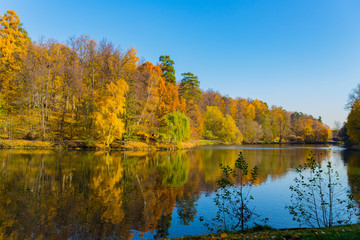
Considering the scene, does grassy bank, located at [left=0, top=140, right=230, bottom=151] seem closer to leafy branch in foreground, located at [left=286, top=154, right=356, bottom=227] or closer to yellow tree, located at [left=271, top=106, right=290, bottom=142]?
leafy branch in foreground, located at [left=286, top=154, right=356, bottom=227]

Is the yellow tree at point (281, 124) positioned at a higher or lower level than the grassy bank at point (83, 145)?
higher

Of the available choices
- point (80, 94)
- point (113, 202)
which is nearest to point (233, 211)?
point (113, 202)

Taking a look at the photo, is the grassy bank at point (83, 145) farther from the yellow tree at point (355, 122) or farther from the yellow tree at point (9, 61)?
the yellow tree at point (355, 122)

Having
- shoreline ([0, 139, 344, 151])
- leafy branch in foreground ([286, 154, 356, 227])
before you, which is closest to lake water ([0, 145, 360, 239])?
leafy branch in foreground ([286, 154, 356, 227])

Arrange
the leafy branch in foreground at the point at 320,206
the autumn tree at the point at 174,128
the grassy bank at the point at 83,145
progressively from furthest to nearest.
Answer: the autumn tree at the point at 174,128 < the grassy bank at the point at 83,145 < the leafy branch in foreground at the point at 320,206

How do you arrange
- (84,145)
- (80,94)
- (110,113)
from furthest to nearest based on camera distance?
1. (80,94)
2. (84,145)
3. (110,113)

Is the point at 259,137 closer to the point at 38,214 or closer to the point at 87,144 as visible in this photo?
the point at 87,144

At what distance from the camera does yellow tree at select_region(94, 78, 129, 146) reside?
35188 mm

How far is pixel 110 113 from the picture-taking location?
116 ft

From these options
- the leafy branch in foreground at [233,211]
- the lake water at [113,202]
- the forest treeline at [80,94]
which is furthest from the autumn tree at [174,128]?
the leafy branch in foreground at [233,211]

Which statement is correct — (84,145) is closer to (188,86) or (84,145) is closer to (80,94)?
(80,94)

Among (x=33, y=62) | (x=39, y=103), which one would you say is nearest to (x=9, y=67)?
(x=33, y=62)

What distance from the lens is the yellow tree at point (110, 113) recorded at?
3519 cm

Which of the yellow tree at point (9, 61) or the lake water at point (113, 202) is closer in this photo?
the lake water at point (113, 202)
